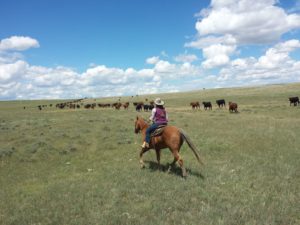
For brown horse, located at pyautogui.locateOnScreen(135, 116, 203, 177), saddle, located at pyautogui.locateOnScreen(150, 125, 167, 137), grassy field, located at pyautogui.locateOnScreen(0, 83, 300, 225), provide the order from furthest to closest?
saddle, located at pyautogui.locateOnScreen(150, 125, 167, 137), brown horse, located at pyautogui.locateOnScreen(135, 116, 203, 177), grassy field, located at pyautogui.locateOnScreen(0, 83, 300, 225)

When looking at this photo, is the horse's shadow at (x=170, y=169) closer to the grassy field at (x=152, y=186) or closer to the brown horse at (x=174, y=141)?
the grassy field at (x=152, y=186)

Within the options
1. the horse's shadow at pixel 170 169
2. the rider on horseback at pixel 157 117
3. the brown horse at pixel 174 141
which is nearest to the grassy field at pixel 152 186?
the horse's shadow at pixel 170 169

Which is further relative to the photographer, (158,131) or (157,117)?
(157,117)

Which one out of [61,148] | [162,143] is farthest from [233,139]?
[61,148]

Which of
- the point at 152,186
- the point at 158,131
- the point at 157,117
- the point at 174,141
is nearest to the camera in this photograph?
the point at 152,186

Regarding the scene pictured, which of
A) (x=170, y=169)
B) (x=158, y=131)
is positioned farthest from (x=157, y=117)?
(x=170, y=169)

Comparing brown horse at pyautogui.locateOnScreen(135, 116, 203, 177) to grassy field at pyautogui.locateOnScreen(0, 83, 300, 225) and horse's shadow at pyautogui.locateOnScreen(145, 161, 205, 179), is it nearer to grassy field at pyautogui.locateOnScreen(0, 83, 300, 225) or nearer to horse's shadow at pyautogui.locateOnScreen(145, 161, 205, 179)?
horse's shadow at pyautogui.locateOnScreen(145, 161, 205, 179)

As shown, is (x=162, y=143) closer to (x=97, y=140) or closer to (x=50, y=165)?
(x=50, y=165)

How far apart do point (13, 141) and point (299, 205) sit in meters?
17.2

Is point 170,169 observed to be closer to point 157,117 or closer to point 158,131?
point 158,131

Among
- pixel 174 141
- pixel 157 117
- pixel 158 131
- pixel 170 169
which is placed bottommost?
pixel 170 169

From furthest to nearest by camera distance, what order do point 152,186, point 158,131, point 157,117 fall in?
point 157,117 → point 158,131 → point 152,186

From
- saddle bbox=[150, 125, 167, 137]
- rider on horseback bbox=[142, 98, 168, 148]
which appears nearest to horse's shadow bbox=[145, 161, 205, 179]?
rider on horseback bbox=[142, 98, 168, 148]

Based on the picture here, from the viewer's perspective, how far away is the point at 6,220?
6523 millimetres
